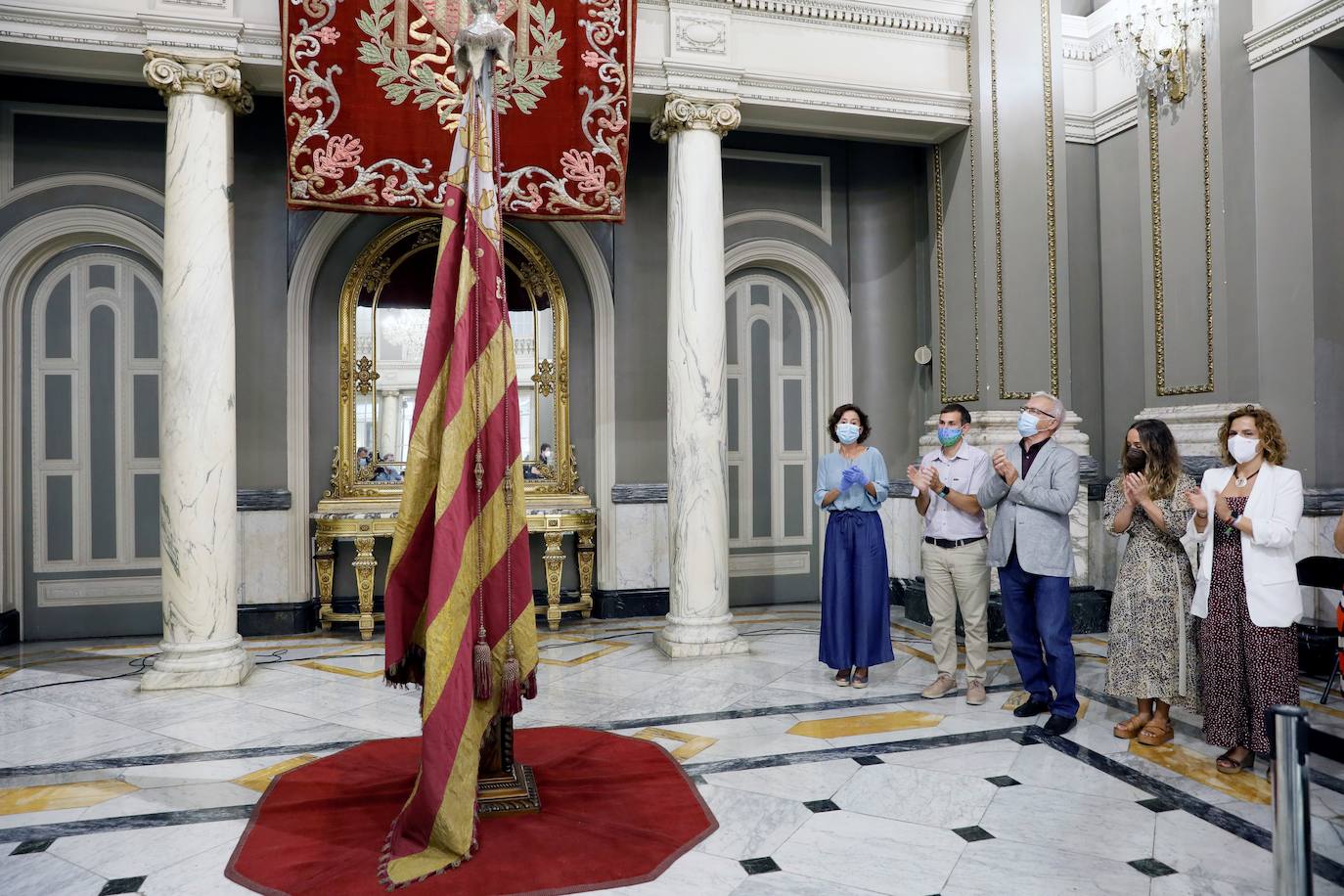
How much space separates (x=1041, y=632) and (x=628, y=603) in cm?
358

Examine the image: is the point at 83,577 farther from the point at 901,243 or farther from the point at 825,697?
the point at 901,243

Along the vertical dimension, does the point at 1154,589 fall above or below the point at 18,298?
below

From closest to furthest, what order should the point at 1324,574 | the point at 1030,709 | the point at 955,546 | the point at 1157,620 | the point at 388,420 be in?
the point at 1157,620 < the point at 1030,709 < the point at 1324,574 < the point at 955,546 < the point at 388,420

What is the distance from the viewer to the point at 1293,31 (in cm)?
535

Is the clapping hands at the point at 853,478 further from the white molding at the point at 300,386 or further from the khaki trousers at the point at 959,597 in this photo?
the white molding at the point at 300,386

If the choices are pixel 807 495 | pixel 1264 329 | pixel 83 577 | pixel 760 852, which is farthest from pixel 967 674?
pixel 83 577

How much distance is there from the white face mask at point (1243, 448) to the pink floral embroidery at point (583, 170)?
3798 mm

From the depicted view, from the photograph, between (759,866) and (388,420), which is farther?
(388,420)

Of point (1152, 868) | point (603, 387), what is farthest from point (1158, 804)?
point (603, 387)

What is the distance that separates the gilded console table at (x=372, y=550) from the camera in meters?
6.55

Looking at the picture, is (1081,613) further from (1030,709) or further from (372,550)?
(372,550)

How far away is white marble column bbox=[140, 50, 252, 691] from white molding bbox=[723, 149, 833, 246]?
3825 mm

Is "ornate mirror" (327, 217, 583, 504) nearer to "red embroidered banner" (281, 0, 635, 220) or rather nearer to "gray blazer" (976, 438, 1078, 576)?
"red embroidered banner" (281, 0, 635, 220)

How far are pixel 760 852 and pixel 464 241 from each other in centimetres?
222
